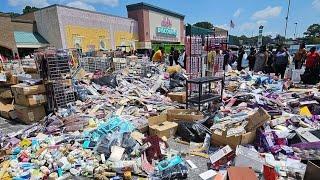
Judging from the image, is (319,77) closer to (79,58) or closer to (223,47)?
(223,47)

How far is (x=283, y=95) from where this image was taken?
23.1 feet

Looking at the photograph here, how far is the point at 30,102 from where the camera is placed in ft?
19.2

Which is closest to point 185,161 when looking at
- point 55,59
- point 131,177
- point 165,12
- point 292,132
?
point 131,177

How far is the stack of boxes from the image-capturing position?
5.84 m

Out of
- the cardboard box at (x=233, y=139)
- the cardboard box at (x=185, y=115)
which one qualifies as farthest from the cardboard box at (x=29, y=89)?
the cardboard box at (x=233, y=139)

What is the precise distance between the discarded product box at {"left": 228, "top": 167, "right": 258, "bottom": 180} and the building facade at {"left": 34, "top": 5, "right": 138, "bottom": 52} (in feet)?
88.8

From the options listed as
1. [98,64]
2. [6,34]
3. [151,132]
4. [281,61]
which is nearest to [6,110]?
[151,132]

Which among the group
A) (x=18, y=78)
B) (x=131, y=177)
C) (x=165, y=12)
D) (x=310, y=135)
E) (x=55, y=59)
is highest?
(x=165, y=12)

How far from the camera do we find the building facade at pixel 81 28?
27.5 m

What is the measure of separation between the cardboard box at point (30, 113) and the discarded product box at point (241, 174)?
4.71m

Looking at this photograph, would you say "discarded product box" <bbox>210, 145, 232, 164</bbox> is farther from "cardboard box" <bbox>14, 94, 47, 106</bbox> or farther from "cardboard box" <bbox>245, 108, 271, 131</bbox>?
"cardboard box" <bbox>14, 94, 47, 106</bbox>

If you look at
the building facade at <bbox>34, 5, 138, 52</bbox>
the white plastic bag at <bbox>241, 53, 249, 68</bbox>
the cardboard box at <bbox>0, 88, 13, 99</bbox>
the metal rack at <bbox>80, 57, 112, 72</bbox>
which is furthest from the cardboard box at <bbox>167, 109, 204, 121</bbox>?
the building facade at <bbox>34, 5, 138, 52</bbox>

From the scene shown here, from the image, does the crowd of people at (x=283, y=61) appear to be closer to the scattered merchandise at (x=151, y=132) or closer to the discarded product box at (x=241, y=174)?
the scattered merchandise at (x=151, y=132)

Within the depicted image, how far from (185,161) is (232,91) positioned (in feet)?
14.9
